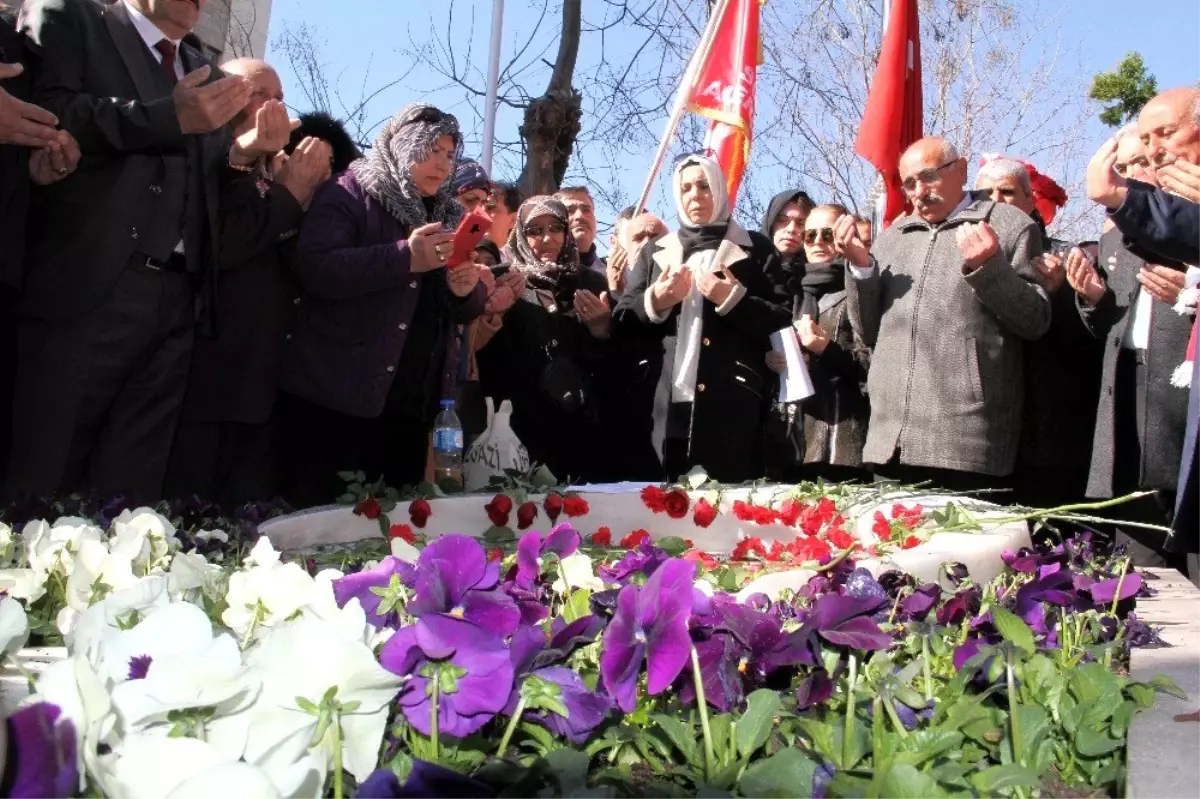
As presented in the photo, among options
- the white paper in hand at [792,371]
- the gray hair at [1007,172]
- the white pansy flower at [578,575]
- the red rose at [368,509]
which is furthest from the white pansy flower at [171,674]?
the gray hair at [1007,172]

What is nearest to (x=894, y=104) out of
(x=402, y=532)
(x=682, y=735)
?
(x=402, y=532)

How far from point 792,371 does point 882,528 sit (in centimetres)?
218

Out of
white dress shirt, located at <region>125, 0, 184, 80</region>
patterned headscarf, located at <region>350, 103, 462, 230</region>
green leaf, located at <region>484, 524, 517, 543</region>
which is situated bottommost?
green leaf, located at <region>484, 524, 517, 543</region>

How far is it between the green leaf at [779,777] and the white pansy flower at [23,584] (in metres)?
1.08

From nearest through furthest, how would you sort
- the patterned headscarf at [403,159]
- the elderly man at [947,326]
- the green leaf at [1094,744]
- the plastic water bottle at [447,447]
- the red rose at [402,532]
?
the green leaf at [1094,744], the red rose at [402,532], the plastic water bottle at [447,447], the patterned headscarf at [403,159], the elderly man at [947,326]

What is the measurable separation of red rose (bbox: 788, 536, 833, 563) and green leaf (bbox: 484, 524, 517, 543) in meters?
0.67

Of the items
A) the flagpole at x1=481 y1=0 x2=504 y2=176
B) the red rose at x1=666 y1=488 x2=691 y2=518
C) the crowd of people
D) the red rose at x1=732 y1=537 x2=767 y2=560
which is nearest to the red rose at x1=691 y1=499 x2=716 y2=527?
the red rose at x1=666 y1=488 x2=691 y2=518

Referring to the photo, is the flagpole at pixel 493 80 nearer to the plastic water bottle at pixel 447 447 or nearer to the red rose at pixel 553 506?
the plastic water bottle at pixel 447 447

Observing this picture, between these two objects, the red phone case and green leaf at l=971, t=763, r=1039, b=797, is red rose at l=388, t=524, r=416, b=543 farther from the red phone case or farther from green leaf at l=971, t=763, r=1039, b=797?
green leaf at l=971, t=763, r=1039, b=797

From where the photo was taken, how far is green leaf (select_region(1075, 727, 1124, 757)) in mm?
1288

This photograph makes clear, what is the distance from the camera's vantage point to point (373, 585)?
134cm

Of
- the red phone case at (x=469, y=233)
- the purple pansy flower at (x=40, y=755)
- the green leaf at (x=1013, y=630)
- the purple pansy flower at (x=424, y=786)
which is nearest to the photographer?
the purple pansy flower at (x=40, y=755)

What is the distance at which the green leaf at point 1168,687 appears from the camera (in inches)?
59.4

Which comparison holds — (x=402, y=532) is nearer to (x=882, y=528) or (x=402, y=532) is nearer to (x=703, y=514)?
(x=703, y=514)
